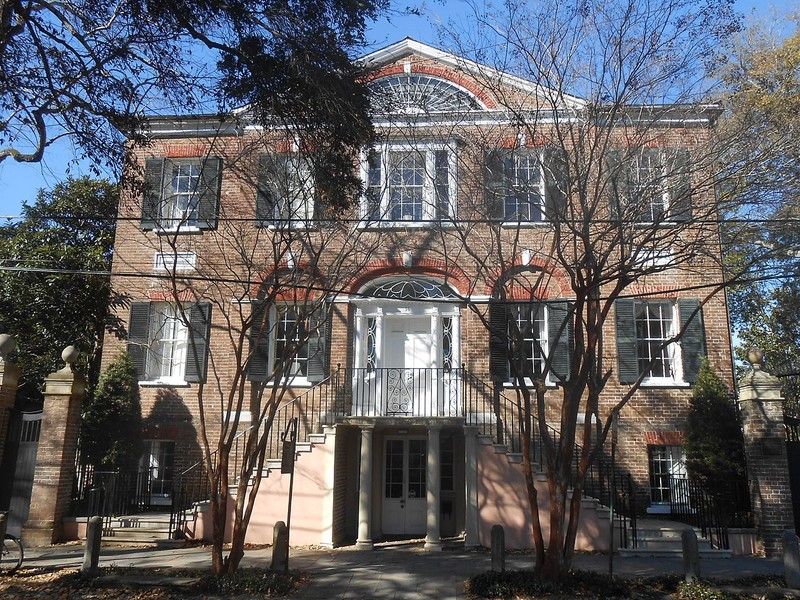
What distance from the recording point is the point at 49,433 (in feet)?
45.1

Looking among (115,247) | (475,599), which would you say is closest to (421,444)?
(475,599)

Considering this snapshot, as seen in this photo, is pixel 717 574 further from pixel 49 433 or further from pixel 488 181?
pixel 49 433

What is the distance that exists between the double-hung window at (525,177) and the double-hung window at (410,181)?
0.91 m

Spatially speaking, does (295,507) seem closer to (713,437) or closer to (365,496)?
(365,496)

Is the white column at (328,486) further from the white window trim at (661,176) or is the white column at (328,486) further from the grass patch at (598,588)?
the white window trim at (661,176)

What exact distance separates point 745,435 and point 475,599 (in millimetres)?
6874

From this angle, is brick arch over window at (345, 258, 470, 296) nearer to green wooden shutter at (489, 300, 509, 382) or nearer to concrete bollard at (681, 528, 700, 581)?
green wooden shutter at (489, 300, 509, 382)

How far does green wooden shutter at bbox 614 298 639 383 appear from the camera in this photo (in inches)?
614

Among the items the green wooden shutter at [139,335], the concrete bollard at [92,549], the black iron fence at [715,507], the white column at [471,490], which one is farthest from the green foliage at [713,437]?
the green wooden shutter at [139,335]

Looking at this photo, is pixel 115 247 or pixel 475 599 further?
pixel 115 247

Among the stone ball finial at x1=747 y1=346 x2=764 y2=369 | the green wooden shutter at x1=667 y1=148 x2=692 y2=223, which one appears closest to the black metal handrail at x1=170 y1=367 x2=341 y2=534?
the green wooden shutter at x1=667 y1=148 x2=692 y2=223

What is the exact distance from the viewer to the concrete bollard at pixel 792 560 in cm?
1038

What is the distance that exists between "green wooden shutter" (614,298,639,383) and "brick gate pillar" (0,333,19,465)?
507 inches

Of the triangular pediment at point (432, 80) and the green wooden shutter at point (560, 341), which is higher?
the triangular pediment at point (432, 80)
